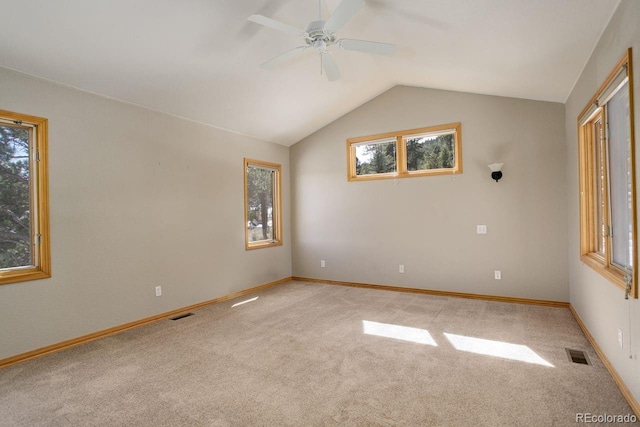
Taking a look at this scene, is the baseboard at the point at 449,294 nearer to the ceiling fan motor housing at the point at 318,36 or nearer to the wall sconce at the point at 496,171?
the wall sconce at the point at 496,171

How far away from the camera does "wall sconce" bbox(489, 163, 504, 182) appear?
4.48m

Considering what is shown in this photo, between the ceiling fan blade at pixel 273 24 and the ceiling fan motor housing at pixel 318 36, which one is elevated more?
the ceiling fan motor housing at pixel 318 36

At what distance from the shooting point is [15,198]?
303 cm

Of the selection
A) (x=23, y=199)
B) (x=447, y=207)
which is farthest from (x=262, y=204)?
(x=23, y=199)

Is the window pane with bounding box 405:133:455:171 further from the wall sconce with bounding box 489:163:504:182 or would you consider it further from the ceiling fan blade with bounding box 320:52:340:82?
the ceiling fan blade with bounding box 320:52:340:82

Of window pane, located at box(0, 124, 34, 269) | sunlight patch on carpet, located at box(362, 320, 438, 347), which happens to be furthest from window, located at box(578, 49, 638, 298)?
window pane, located at box(0, 124, 34, 269)

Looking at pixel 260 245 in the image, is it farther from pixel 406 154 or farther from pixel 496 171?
pixel 496 171

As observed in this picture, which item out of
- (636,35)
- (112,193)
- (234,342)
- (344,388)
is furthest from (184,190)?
(636,35)

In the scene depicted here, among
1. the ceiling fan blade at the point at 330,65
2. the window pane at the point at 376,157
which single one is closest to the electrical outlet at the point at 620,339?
the ceiling fan blade at the point at 330,65

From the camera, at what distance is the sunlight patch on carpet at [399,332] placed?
3266 mm

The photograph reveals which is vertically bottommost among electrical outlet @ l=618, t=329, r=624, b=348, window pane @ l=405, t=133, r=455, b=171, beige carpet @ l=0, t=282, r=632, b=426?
beige carpet @ l=0, t=282, r=632, b=426

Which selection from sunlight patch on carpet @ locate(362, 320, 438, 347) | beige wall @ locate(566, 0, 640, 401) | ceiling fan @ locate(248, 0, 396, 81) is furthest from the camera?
sunlight patch on carpet @ locate(362, 320, 438, 347)

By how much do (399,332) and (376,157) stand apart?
3.07m

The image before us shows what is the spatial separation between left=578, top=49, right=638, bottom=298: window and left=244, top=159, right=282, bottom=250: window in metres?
4.40
